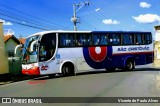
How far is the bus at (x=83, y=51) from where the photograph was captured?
24.2 metres

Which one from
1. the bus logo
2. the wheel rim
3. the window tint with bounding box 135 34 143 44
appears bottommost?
the wheel rim

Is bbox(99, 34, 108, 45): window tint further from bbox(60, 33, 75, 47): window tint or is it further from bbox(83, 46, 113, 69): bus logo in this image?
bbox(60, 33, 75, 47): window tint

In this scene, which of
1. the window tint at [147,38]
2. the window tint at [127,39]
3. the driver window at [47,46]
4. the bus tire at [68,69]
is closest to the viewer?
the driver window at [47,46]

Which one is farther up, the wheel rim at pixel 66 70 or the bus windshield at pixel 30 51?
the bus windshield at pixel 30 51

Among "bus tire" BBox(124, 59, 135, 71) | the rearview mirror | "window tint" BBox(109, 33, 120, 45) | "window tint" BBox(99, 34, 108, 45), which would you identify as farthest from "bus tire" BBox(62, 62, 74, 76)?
"bus tire" BBox(124, 59, 135, 71)

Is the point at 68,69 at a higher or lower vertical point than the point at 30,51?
lower

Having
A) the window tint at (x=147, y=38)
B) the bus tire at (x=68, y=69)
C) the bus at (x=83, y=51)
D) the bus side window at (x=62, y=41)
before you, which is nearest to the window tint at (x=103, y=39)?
the bus at (x=83, y=51)

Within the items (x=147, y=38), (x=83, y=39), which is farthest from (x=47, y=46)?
(x=147, y=38)

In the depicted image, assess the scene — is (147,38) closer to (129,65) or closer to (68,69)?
(129,65)

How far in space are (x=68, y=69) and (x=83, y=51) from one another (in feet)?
6.28

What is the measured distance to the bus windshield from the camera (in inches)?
947

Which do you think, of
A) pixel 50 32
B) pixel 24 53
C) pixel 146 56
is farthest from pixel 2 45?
pixel 146 56

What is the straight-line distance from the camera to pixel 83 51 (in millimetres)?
26797

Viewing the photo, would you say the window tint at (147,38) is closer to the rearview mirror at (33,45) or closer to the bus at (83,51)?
the bus at (83,51)
